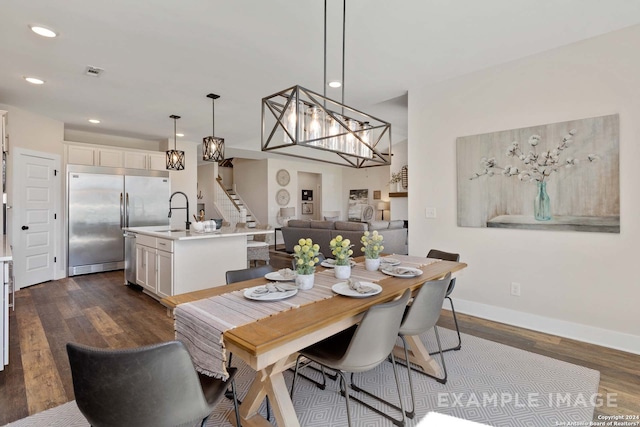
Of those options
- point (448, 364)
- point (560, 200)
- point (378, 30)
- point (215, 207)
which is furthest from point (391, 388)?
point (215, 207)

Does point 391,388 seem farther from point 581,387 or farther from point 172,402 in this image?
point 172,402

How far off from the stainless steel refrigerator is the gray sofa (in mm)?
2674

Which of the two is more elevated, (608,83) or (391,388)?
(608,83)

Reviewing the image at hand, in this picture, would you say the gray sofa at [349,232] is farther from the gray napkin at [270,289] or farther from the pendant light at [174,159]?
the gray napkin at [270,289]

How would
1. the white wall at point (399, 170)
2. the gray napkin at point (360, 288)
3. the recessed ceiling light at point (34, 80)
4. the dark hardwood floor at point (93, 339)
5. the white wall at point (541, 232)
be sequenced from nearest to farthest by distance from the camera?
the gray napkin at point (360, 288) → the dark hardwood floor at point (93, 339) → the white wall at point (541, 232) → the recessed ceiling light at point (34, 80) → the white wall at point (399, 170)

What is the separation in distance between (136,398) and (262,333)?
0.46 metres

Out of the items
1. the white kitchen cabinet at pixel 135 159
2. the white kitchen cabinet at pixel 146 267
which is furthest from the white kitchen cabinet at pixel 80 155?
the white kitchen cabinet at pixel 146 267

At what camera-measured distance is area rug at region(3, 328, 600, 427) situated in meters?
1.82

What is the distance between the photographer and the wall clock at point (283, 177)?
31.8ft

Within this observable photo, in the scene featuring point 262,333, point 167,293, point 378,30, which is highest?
point 378,30

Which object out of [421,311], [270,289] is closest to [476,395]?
[421,311]

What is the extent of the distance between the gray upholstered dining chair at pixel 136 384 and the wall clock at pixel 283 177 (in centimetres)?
872

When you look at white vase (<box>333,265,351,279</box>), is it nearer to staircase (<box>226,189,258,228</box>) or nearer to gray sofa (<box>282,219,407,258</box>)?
gray sofa (<box>282,219,407,258</box>)

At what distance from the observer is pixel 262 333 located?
4.19 feet
